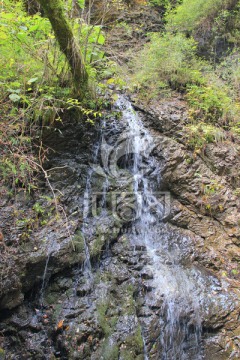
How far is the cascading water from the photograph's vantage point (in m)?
3.73

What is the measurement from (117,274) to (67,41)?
348cm

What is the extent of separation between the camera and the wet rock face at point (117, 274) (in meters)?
3.44

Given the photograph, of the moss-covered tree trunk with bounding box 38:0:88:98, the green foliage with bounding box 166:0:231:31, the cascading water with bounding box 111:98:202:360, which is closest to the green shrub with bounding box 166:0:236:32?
the green foliage with bounding box 166:0:231:31

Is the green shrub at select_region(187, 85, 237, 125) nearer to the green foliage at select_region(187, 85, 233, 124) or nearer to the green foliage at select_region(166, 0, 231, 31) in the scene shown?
the green foliage at select_region(187, 85, 233, 124)

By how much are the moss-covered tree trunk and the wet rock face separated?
84 centimetres

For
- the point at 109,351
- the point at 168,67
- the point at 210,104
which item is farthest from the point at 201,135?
the point at 109,351

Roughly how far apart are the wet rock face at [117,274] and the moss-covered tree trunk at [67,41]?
33.2 inches

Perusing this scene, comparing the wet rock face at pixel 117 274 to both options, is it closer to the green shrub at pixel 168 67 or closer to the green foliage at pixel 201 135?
the green foliage at pixel 201 135

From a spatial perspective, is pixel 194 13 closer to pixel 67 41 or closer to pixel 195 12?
pixel 195 12

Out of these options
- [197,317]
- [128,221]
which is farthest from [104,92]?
[197,317]

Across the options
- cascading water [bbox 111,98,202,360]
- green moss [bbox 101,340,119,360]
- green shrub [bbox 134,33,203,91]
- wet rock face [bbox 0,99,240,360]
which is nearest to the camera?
green moss [bbox 101,340,119,360]

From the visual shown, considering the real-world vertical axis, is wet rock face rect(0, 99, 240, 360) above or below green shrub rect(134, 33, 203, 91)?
below

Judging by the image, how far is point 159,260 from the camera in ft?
14.4

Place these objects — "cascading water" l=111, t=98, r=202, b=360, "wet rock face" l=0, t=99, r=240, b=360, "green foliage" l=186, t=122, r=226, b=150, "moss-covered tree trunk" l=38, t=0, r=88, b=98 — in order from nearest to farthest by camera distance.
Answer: "wet rock face" l=0, t=99, r=240, b=360
"moss-covered tree trunk" l=38, t=0, r=88, b=98
"cascading water" l=111, t=98, r=202, b=360
"green foliage" l=186, t=122, r=226, b=150
